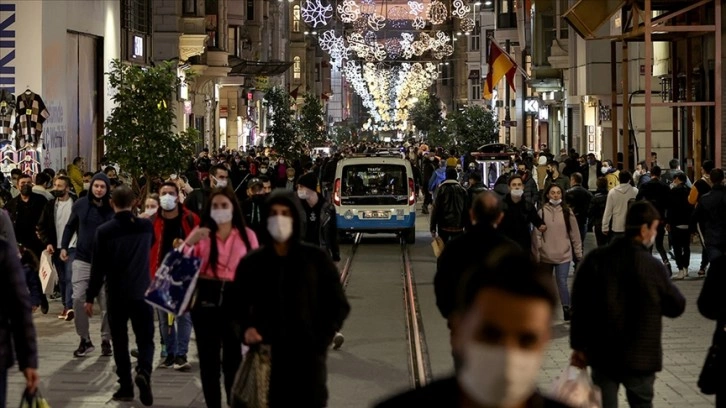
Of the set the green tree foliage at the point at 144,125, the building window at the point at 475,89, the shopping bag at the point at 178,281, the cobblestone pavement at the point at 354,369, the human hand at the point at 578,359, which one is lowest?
the cobblestone pavement at the point at 354,369

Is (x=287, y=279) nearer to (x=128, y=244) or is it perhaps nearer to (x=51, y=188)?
(x=128, y=244)

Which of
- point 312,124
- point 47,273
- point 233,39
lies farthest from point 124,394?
point 312,124

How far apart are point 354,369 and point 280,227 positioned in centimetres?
580

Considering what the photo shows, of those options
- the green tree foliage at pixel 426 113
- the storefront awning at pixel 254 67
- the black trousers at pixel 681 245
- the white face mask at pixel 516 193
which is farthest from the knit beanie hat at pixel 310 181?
the green tree foliage at pixel 426 113

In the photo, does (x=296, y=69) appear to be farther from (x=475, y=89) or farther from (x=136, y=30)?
(x=136, y=30)

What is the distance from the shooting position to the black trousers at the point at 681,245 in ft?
71.0

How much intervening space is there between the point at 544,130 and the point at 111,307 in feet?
193

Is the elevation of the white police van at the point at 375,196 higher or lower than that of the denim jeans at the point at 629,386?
higher

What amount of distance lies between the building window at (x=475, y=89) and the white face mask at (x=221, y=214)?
96.4 metres

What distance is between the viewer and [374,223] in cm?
3008

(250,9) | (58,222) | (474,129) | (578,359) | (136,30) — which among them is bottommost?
(578,359)

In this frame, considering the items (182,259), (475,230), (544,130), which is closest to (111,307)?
(182,259)

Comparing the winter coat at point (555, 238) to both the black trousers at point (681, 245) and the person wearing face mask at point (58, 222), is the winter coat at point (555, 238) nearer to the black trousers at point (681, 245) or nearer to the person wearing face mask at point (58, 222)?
the person wearing face mask at point (58, 222)

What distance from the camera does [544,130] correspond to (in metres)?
68.9
